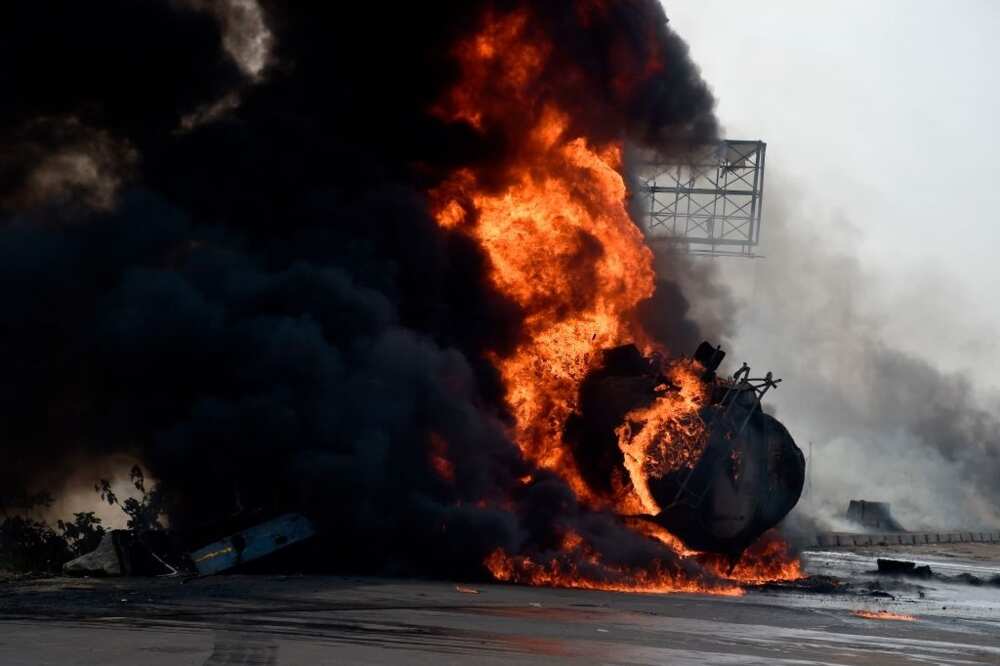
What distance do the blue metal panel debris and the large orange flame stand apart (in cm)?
659

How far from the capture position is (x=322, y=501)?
94.7 feet

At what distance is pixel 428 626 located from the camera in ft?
64.0

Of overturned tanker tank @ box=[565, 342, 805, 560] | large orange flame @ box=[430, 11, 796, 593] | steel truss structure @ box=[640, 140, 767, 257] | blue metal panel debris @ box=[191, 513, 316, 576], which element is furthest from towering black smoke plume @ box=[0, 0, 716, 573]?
steel truss structure @ box=[640, 140, 767, 257]

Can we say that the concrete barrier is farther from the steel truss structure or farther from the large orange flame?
the large orange flame

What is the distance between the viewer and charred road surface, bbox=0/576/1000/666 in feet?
52.4

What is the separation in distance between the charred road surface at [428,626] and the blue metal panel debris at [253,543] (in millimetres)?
818

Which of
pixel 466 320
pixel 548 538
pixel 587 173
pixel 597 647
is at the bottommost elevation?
pixel 597 647

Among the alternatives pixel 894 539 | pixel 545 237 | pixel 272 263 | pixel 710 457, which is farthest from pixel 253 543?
pixel 894 539

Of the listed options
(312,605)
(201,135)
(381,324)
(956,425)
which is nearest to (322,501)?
(381,324)

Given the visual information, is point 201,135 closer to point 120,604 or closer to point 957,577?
point 120,604

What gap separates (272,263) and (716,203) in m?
28.4

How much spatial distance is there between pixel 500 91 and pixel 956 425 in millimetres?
63072

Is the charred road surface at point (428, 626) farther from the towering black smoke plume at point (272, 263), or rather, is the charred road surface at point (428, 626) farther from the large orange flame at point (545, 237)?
the large orange flame at point (545, 237)

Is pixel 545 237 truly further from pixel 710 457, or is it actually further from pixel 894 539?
pixel 894 539
